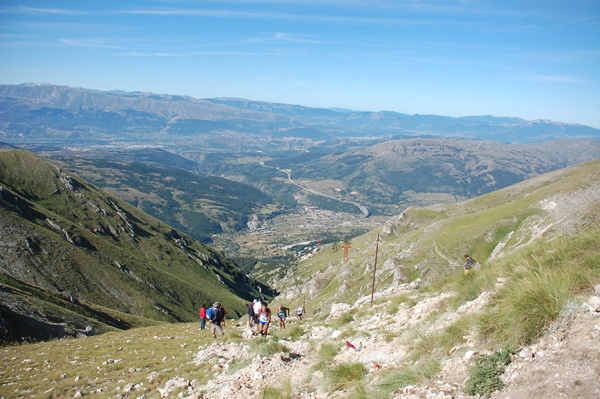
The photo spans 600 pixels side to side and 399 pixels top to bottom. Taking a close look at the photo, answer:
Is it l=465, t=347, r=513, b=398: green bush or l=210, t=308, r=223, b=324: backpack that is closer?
l=465, t=347, r=513, b=398: green bush

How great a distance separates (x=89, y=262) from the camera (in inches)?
3543

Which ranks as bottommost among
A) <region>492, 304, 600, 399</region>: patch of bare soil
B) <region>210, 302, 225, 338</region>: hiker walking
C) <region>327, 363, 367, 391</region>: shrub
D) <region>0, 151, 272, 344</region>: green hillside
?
<region>0, 151, 272, 344</region>: green hillside

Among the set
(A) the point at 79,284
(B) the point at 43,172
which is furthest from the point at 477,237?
(B) the point at 43,172

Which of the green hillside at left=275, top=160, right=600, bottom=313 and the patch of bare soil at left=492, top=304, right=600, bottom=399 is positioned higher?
the patch of bare soil at left=492, top=304, right=600, bottom=399

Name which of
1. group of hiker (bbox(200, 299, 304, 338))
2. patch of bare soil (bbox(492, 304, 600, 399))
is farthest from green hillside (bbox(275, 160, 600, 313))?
patch of bare soil (bbox(492, 304, 600, 399))

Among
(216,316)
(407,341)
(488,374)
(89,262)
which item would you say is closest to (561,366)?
(488,374)

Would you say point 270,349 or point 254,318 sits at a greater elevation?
point 270,349

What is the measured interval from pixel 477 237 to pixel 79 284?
10285 centimetres

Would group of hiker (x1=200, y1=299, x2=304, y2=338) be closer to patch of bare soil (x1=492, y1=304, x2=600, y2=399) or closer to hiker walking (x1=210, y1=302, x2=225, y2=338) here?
hiker walking (x1=210, y1=302, x2=225, y2=338)

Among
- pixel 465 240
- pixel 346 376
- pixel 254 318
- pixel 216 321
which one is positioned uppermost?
pixel 346 376

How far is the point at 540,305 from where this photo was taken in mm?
7789

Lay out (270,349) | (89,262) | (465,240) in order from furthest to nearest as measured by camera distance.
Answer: (89,262)
(465,240)
(270,349)

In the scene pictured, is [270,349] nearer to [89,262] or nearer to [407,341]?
[407,341]

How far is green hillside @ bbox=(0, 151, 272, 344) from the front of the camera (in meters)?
50.3
